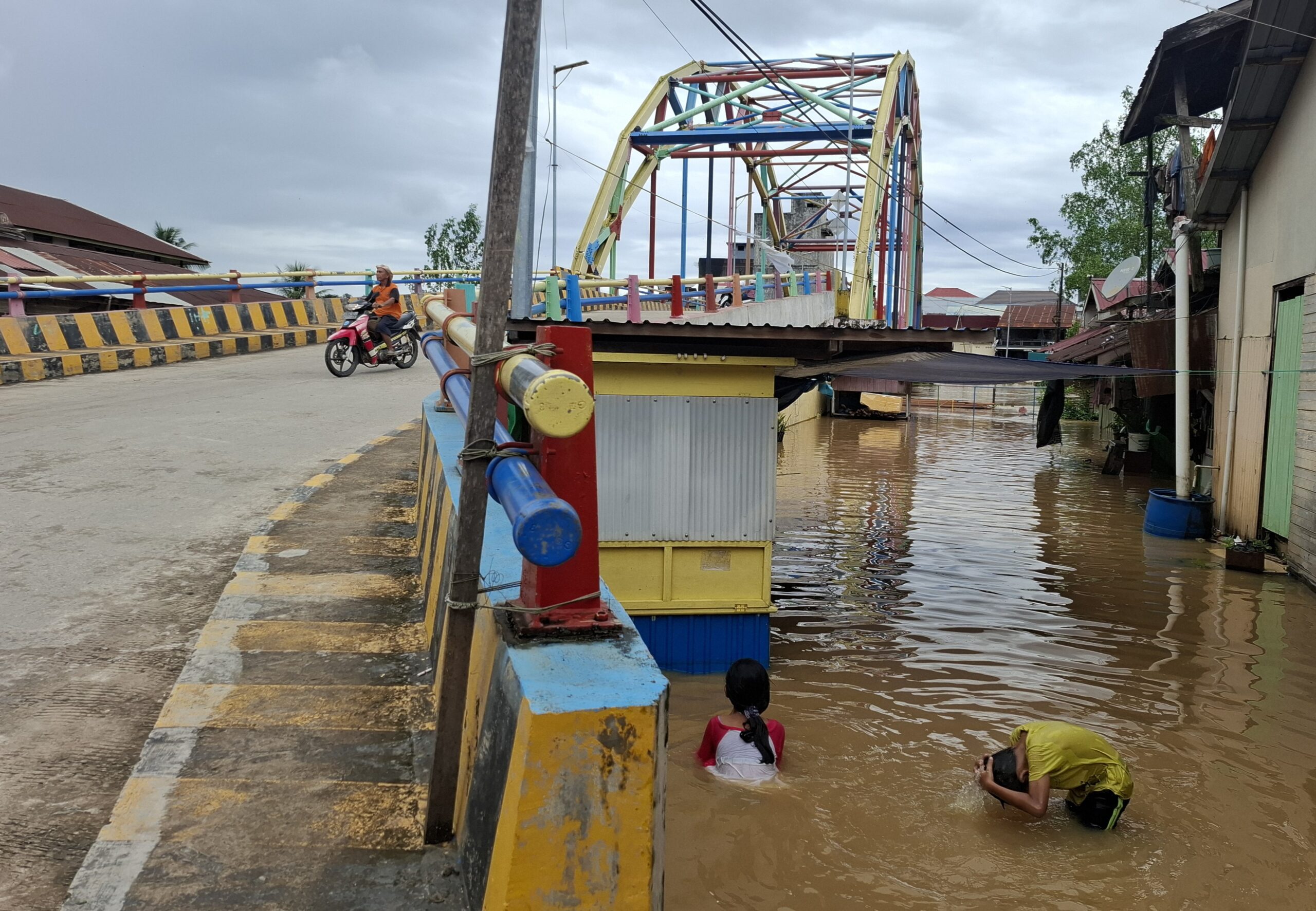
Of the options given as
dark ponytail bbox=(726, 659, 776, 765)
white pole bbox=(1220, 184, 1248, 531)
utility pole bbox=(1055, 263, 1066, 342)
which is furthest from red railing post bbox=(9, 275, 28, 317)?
utility pole bbox=(1055, 263, 1066, 342)

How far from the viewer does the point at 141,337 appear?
1805 cm

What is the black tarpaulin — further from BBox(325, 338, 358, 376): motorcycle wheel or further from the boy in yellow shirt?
BBox(325, 338, 358, 376): motorcycle wheel

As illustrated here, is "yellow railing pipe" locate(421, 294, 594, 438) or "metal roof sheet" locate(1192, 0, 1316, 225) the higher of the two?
"metal roof sheet" locate(1192, 0, 1316, 225)

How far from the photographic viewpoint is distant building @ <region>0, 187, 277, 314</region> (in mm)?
19906

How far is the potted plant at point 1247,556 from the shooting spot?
11.1m

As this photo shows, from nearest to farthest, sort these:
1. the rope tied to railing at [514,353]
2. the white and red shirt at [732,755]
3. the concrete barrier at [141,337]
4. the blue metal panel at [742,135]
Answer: the rope tied to railing at [514,353], the white and red shirt at [732,755], the concrete barrier at [141,337], the blue metal panel at [742,135]

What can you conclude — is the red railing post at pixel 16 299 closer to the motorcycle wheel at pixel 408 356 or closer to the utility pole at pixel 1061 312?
the motorcycle wheel at pixel 408 356

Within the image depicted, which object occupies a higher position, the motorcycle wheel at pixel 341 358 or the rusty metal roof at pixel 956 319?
the rusty metal roof at pixel 956 319

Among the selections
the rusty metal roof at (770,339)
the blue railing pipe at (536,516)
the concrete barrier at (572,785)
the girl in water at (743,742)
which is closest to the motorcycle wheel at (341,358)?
the rusty metal roof at (770,339)

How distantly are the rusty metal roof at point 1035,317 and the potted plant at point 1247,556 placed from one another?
125 feet

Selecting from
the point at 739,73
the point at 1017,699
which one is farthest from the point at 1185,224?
the point at 739,73

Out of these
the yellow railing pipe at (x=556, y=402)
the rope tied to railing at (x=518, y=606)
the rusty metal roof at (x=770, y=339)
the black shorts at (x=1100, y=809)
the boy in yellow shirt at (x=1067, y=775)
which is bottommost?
the black shorts at (x=1100, y=809)

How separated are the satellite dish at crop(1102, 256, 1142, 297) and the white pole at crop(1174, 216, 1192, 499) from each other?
4254 millimetres

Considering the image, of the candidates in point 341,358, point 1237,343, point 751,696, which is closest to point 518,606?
point 751,696
